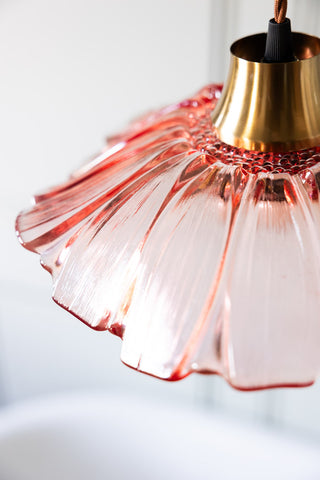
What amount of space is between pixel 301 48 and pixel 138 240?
111 millimetres

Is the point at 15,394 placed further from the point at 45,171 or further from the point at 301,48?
the point at 301,48

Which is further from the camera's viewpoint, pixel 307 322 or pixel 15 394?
pixel 15 394

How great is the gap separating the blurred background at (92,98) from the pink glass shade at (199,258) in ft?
1.04

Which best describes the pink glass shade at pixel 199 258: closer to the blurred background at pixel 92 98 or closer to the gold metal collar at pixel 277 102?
the gold metal collar at pixel 277 102

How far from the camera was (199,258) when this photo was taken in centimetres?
21

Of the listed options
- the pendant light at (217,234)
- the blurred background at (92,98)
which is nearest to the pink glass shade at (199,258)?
the pendant light at (217,234)

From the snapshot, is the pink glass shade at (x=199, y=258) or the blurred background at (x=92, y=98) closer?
the pink glass shade at (x=199, y=258)

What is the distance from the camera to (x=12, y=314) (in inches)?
37.3

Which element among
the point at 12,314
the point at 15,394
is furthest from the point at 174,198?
the point at 15,394

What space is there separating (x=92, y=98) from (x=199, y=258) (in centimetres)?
53

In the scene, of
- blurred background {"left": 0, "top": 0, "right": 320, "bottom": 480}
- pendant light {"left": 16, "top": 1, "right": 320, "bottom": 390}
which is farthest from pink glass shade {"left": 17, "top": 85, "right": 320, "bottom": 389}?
blurred background {"left": 0, "top": 0, "right": 320, "bottom": 480}

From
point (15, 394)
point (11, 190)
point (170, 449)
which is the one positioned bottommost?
point (15, 394)

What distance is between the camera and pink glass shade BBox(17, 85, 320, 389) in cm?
20

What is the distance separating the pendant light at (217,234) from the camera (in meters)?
0.20
